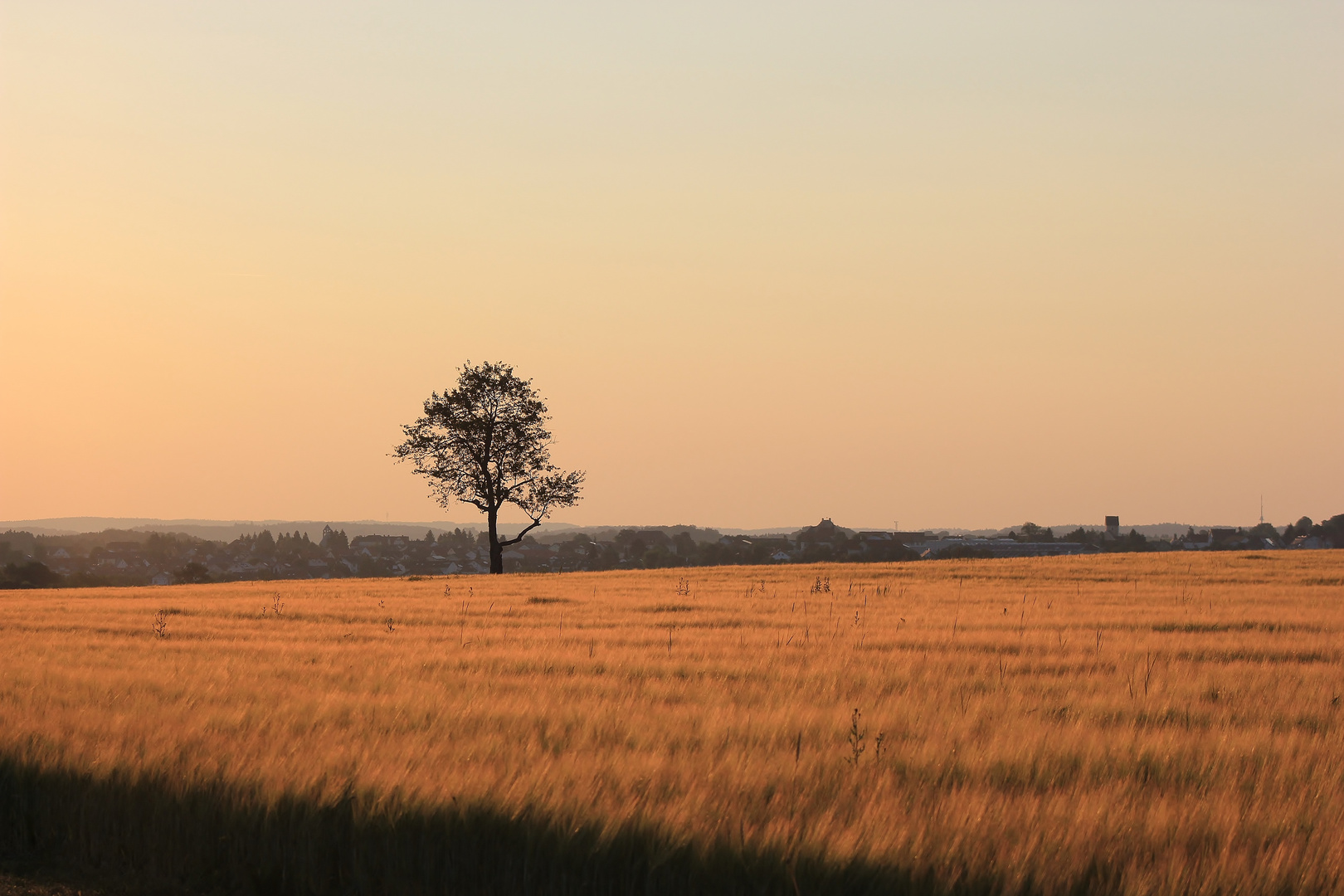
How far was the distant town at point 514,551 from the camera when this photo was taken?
94.3m

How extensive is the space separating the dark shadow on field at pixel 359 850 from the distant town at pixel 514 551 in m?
74.5

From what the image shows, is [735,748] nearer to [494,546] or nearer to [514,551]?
[494,546]

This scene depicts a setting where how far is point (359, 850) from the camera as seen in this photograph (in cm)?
656

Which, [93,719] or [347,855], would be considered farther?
[93,719]

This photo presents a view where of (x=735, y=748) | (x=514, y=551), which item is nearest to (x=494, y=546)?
(x=735, y=748)

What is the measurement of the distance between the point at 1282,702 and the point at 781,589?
20.6 m

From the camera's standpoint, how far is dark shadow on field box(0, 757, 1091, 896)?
5758 millimetres

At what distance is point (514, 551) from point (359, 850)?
4859 inches

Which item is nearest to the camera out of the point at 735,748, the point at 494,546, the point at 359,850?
the point at 359,850

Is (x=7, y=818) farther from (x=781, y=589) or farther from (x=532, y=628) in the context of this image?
(x=781, y=589)

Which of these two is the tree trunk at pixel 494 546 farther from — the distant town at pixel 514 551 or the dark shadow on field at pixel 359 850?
the dark shadow on field at pixel 359 850

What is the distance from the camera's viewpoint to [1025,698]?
10.9 meters

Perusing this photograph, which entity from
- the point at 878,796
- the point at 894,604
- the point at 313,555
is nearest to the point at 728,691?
the point at 878,796

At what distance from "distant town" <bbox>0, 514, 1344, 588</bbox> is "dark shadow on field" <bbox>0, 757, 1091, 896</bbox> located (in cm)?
7447
